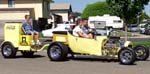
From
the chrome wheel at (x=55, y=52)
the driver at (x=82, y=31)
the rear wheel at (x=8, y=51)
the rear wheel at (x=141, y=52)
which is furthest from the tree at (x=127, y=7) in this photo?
the chrome wheel at (x=55, y=52)

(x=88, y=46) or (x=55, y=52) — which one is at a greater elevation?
(x=88, y=46)

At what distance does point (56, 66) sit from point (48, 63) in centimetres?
100

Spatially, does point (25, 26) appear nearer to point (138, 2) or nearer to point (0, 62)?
point (0, 62)

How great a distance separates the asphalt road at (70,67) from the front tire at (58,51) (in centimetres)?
23

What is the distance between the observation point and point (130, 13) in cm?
2591

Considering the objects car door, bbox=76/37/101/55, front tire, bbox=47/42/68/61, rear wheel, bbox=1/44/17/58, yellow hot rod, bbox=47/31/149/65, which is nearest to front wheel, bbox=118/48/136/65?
yellow hot rod, bbox=47/31/149/65

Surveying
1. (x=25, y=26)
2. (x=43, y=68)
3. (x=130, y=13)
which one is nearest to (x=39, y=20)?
(x=130, y=13)

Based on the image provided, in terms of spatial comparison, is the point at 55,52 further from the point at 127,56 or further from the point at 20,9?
the point at 20,9

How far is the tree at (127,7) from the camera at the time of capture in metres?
25.4

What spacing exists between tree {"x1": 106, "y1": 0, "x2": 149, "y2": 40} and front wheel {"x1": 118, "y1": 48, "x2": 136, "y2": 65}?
10822 millimetres

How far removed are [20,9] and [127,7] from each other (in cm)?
3383

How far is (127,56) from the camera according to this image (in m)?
14.7

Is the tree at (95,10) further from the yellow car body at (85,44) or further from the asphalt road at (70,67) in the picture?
the asphalt road at (70,67)

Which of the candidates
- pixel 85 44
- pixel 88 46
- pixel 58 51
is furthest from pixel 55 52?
pixel 88 46
